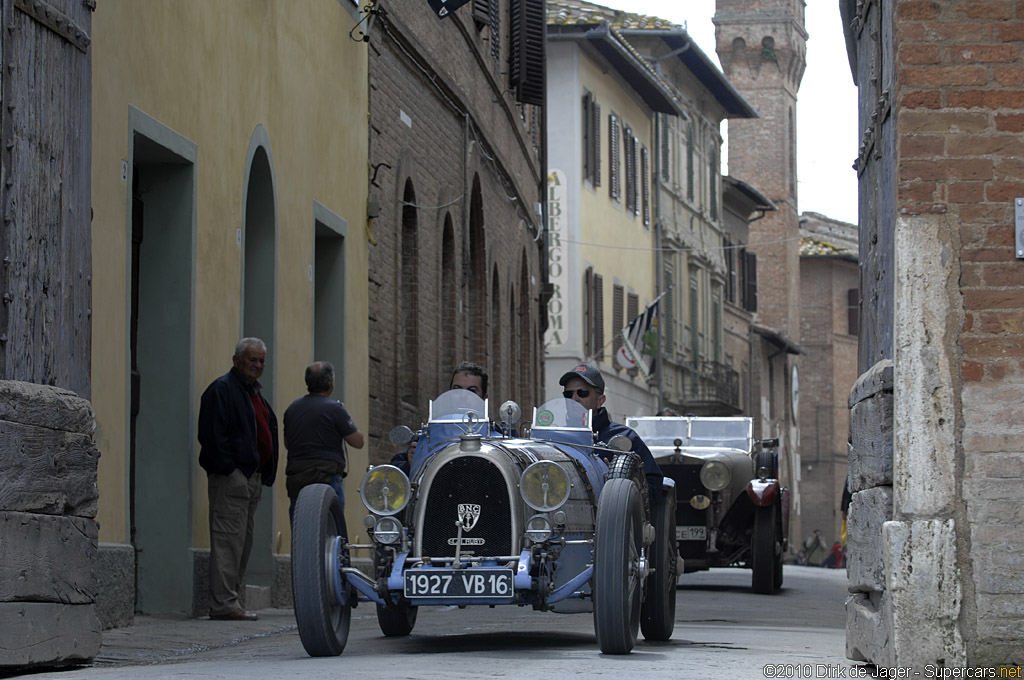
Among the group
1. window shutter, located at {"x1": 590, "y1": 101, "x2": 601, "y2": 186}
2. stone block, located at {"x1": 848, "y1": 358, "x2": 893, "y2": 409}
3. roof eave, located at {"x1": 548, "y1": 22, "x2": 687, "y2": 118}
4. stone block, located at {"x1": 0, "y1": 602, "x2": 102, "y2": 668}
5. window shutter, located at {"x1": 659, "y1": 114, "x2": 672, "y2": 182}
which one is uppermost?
roof eave, located at {"x1": 548, "y1": 22, "x2": 687, "y2": 118}

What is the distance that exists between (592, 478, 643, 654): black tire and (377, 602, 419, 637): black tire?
5.06 ft

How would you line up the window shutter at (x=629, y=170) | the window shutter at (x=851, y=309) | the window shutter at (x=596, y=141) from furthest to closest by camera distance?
the window shutter at (x=851, y=309), the window shutter at (x=629, y=170), the window shutter at (x=596, y=141)

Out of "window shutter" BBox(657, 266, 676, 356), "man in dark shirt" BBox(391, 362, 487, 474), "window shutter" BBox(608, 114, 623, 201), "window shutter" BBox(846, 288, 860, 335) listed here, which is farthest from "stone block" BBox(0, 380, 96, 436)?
"window shutter" BBox(846, 288, 860, 335)

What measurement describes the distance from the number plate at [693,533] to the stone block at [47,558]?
9.85m

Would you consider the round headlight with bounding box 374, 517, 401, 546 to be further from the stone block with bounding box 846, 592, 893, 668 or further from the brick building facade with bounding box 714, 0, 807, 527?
the brick building facade with bounding box 714, 0, 807, 527

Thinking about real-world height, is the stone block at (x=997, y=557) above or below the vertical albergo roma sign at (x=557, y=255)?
below

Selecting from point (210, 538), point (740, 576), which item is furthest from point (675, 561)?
point (740, 576)

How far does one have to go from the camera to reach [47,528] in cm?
728

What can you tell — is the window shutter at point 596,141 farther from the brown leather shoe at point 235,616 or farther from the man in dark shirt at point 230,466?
the brown leather shoe at point 235,616

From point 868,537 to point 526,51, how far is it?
18210mm

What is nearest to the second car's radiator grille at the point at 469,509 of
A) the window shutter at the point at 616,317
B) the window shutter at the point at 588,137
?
the window shutter at the point at 588,137

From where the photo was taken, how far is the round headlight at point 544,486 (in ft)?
26.9

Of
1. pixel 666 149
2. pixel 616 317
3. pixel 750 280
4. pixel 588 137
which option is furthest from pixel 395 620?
pixel 750 280

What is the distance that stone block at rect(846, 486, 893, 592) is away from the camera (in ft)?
22.9
